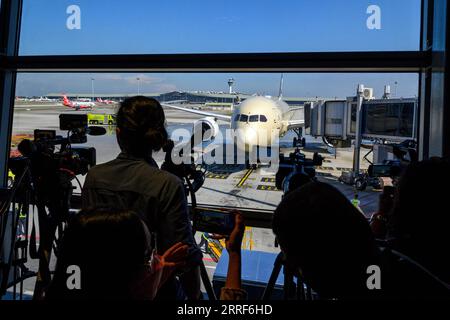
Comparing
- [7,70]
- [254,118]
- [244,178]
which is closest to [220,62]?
[7,70]

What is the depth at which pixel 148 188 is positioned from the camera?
1160 mm

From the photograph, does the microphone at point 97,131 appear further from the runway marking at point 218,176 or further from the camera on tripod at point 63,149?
the runway marking at point 218,176

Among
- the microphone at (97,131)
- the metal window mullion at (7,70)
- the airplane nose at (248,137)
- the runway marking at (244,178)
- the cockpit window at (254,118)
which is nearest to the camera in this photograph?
the microphone at (97,131)

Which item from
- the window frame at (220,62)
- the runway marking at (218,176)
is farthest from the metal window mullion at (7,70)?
the runway marking at (218,176)

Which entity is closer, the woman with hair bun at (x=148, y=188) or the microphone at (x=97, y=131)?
the woman with hair bun at (x=148, y=188)

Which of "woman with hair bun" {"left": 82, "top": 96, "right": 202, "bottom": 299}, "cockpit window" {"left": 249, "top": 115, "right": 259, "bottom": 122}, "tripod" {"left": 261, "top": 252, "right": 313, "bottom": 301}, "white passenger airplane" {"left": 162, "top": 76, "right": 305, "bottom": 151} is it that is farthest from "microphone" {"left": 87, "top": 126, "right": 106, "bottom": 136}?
"cockpit window" {"left": 249, "top": 115, "right": 259, "bottom": 122}

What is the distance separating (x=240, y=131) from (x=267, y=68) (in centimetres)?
944

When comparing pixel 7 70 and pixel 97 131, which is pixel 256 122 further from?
pixel 97 131

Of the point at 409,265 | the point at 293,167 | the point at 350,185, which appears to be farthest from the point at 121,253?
the point at 350,185

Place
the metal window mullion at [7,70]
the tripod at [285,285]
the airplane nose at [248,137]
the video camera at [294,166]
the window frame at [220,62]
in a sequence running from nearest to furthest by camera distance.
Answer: the tripod at [285,285] → the video camera at [294,166] → the window frame at [220,62] → the metal window mullion at [7,70] → the airplane nose at [248,137]

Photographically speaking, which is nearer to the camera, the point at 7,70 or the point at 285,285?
the point at 285,285

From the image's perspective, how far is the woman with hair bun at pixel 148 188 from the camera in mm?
1151

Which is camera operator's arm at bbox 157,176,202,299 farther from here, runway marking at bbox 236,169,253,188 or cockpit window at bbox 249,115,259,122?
cockpit window at bbox 249,115,259,122

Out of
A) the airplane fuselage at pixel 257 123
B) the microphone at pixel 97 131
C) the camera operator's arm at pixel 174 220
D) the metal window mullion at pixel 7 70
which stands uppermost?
the airplane fuselage at pixel 257 123
